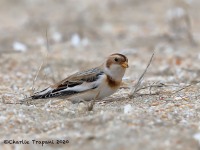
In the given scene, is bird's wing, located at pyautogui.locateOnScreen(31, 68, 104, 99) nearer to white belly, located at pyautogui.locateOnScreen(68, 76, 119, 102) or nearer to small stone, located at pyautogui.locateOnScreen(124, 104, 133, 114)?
white belly, located at pyautogui.locateOnScreen(68, 76, 119, 102)

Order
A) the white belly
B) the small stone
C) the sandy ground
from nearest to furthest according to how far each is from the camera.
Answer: the sandy ground
the small stone
the white belly

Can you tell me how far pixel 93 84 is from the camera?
537 centimetres

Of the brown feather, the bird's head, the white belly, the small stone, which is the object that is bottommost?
the small stone

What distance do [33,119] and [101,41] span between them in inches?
218

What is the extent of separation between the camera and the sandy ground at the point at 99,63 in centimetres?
425

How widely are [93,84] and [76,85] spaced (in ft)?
0.57

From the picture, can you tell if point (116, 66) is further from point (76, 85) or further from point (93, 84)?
point (76, 85)

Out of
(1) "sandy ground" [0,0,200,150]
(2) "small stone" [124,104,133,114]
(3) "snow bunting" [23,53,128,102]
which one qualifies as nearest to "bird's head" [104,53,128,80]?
(3) "snow bunting" [23,53,128,102]

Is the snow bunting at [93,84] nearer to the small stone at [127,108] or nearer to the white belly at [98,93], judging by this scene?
the white belly at [98,93]

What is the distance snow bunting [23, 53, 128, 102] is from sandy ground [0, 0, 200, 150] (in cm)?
10

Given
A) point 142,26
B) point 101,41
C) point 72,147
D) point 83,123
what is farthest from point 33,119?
point 142,26

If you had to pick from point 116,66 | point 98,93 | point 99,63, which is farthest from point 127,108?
point 99,63

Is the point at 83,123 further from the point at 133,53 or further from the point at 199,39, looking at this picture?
the point at 199,39

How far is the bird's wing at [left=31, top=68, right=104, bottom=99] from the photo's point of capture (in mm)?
5395
